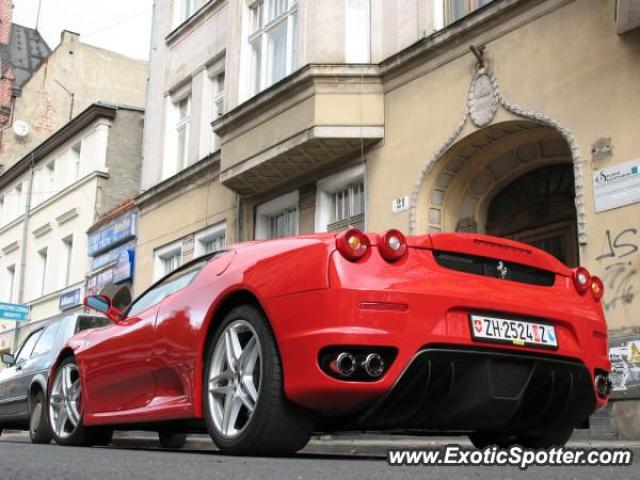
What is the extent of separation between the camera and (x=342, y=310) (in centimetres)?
371

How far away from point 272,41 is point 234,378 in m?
11.5

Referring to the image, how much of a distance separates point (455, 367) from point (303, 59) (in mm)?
9974

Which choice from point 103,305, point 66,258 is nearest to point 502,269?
point 103,305

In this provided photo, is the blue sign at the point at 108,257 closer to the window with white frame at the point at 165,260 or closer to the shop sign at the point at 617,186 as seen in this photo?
the window with white frame at the point at 165,260

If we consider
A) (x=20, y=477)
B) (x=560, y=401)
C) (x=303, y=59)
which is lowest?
(x=20, y=477)

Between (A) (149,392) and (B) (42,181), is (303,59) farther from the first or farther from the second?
(B) (42,181)

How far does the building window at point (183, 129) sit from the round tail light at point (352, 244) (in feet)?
48.9

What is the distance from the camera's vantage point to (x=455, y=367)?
380 centimetres

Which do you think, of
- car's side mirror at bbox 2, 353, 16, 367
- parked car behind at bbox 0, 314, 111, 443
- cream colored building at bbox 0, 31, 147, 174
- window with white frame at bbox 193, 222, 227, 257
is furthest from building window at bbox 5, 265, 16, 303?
car's side mirror at bbox 2, 353, 16, 367

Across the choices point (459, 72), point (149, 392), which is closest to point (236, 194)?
point (459, 72)

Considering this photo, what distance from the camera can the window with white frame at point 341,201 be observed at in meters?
13.1

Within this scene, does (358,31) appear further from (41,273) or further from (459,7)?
(41,273)

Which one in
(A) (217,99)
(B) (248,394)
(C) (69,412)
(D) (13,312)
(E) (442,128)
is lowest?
(C) (69,412)

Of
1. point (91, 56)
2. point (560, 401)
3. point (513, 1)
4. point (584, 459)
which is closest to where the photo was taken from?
point (584, 459)
